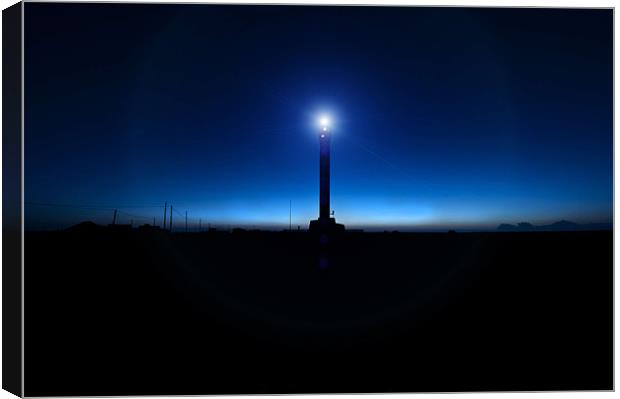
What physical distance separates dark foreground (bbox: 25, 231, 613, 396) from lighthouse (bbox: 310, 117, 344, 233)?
1.29 ft

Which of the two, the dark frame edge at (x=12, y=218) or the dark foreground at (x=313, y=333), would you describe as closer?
the dark frame edge at (x=12, y=218)

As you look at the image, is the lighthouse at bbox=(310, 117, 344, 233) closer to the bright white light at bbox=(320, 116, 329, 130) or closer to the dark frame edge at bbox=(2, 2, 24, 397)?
the bright white light at bbox=(320, 116, 329, 130)

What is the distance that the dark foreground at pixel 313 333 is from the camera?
325 centimetres

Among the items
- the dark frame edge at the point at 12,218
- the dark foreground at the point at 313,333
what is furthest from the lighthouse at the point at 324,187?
the dark frame edge at the point at 12,218

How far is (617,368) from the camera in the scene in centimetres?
316

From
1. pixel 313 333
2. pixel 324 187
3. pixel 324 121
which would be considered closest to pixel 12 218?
pixel 313 333

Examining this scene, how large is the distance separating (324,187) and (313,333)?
4.67 feet

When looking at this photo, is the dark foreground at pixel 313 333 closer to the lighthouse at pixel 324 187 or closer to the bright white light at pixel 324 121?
the lighthouse at pixel 324 187

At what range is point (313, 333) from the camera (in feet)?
13.4

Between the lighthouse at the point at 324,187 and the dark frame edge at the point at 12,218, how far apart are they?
2394 mm

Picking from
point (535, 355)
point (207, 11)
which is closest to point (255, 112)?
point (207, 11)

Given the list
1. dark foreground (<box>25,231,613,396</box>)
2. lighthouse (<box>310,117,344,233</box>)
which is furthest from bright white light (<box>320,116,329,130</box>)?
dark foreground (<box>25,231,613,396</box>)

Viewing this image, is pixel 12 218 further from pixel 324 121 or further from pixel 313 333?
pixel 324 121

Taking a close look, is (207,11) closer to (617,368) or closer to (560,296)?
(617,368)
